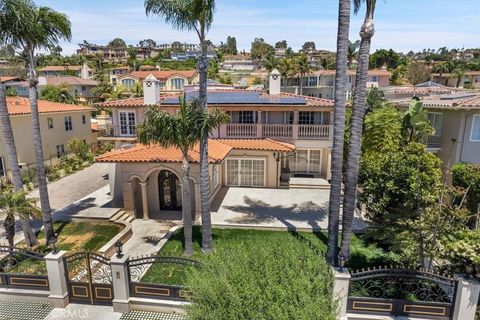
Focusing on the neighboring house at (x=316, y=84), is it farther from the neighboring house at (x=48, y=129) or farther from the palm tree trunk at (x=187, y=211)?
the palm tree trunk at (x=187, y=211)

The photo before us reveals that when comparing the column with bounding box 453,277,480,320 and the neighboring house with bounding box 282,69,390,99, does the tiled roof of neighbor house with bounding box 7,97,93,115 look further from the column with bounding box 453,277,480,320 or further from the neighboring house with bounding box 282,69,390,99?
the neighboring house with bounding box 282,69,390,99

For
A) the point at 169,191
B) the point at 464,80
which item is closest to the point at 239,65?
the point at 464,80

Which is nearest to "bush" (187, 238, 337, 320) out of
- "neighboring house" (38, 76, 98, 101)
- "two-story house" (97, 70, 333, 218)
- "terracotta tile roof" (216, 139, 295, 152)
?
"two-story house" (97, 70, 333, 218)

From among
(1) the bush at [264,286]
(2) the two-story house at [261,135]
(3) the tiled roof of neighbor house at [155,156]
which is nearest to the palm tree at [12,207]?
(3) the tiled roof of neighbor house at [155,156]

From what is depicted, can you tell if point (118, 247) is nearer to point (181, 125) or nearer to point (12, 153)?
point (181, 125)

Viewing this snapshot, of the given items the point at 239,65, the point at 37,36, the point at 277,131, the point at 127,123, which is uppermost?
the point at 239,65
